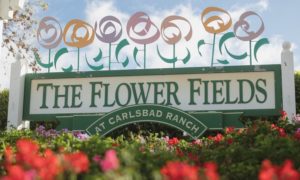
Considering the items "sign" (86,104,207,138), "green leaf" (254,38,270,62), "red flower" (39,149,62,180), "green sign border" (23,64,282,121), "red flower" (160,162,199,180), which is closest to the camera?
"red flower" (160,162,199,180)

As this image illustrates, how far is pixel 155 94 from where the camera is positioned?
1015cm

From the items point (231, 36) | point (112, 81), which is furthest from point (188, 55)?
point (112, 81)

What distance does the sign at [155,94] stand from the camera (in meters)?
9.84

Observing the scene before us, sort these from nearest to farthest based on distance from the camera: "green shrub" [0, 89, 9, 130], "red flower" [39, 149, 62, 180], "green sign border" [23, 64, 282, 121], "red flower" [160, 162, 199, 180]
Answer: "red flower" [160, 162, 199, 180]
"red flower" [39, 149, 62, 180]
"green sign border" [23, 64, 282, 121]
"green shrub" [0, 89, 9, 130]

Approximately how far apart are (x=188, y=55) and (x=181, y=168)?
8.15m

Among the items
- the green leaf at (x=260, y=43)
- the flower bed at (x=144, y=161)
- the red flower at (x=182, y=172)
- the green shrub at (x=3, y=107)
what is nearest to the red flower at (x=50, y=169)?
the flower bed at (x=144, y=161)

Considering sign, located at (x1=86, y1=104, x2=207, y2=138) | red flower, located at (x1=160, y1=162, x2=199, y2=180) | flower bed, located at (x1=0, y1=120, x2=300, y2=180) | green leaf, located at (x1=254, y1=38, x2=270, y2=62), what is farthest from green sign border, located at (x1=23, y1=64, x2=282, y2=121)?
red flower, located at (x1=160, y1=162, x2=199, y2=180)

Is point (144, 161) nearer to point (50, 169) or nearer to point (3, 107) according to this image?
point (50, 169)

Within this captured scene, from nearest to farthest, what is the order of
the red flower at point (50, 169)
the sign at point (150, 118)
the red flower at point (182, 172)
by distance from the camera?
the red flower at point (182, 172)
the red flower at point (50, 169)
the sign at point (150, 118)

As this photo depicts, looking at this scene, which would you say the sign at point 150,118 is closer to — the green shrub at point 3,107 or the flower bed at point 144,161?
the flower bed at point 144,161

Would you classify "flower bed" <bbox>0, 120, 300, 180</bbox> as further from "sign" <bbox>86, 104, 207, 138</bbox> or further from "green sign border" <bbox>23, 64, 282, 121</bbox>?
"green sign border" <bbox>23, 64, 282, 121</bbox>

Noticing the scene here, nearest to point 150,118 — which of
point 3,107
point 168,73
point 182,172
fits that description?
point 168,73

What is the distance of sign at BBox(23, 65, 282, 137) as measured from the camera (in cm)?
984

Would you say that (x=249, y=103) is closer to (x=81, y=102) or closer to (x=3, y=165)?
(x=81, y=102)
